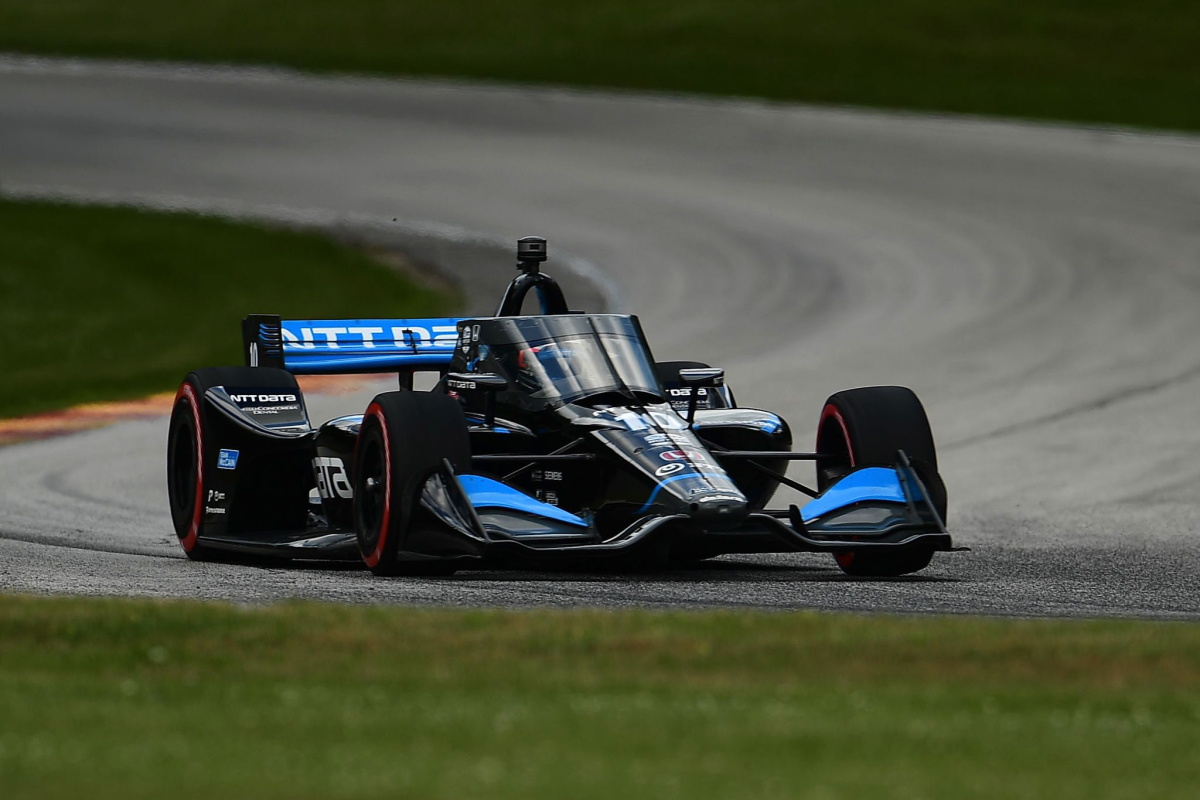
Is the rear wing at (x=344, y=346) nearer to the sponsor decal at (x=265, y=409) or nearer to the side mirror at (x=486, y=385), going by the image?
the sponsor decal at (x=265, y=409)

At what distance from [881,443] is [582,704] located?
4665mm

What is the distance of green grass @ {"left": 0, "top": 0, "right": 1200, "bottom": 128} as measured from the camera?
3116cm

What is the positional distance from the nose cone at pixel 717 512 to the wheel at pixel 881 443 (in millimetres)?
1078

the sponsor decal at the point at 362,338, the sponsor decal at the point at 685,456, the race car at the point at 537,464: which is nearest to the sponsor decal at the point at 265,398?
the race car at the point at 537,464

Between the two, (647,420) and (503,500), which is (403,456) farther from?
(647,420)

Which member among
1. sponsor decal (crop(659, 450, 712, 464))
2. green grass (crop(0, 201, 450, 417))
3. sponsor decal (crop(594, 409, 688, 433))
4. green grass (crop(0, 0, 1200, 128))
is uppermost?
green grass (crop(0, 0, 1200, 128))

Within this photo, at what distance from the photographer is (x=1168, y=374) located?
16641mm

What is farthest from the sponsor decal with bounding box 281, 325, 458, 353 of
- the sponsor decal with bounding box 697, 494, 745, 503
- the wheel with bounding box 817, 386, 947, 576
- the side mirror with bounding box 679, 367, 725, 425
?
the sponsor decal with bounding box 697, 494, 745, 503

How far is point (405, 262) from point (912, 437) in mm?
13997

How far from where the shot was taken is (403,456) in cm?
931

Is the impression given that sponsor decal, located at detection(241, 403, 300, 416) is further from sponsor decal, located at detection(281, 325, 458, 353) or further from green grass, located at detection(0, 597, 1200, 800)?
green grass, located at detection(0, 597, 1200, 800)

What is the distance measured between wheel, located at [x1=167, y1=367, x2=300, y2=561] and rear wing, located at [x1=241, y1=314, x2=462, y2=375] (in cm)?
52

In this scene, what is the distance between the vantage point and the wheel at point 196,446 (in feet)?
37.3

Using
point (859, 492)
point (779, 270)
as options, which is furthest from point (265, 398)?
point (779, 270)
